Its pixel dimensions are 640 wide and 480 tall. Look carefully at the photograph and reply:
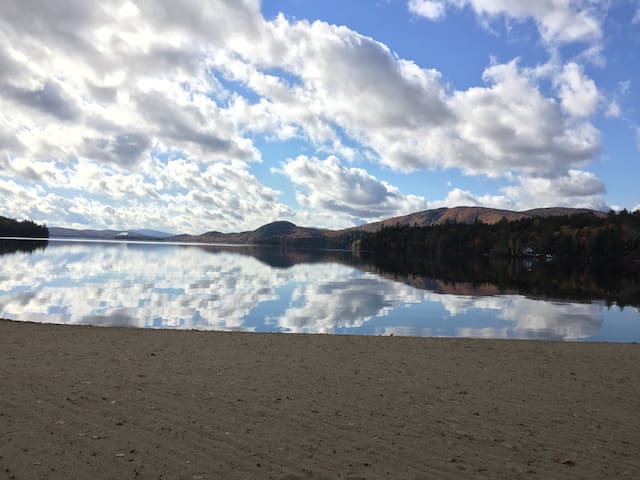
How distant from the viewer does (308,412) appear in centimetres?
909

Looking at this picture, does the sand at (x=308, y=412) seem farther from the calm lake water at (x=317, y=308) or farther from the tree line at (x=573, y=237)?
the tree line at (x=573, y=237)

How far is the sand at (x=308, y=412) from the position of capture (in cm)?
690

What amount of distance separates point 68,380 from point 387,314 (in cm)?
2081

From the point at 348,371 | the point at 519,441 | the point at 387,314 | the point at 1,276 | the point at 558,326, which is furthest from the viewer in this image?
the point at 1,276

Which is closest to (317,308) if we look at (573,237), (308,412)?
(308,412)

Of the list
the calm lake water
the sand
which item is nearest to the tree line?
the calm lake water

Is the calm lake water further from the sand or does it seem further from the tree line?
the tree line

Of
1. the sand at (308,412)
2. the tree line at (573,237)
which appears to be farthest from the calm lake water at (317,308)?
the tree line at (573,237)

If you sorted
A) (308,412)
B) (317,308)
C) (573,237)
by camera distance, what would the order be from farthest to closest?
(573,237) < (317,308) < (308,412)

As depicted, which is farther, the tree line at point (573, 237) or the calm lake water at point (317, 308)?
the tree line at point (573, 237)

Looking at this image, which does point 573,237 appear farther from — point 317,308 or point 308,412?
point 308,412

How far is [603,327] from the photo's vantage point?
26.5 meters

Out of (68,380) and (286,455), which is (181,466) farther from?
(68,380)

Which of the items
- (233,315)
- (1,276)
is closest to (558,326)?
(233,315)
